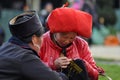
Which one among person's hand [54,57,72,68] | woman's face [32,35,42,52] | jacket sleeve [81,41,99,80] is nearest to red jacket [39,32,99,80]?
jacket sleeve [81,41,99,80]

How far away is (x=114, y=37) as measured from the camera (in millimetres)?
21891

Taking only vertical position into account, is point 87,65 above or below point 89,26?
below

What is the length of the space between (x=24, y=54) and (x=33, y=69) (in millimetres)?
133

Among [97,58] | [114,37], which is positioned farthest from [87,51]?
[114,37]

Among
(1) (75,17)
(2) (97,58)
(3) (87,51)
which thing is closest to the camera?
(1) (75,17)

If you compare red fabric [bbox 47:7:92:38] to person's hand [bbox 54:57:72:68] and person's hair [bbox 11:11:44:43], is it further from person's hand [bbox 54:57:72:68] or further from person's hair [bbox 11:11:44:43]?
person's hair [bbox 11:11:44:43]

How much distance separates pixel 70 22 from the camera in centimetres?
486

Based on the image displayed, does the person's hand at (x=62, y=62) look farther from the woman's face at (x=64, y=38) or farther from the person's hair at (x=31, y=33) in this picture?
the person's hair at (x=31, y=33)

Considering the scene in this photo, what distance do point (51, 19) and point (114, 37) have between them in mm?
17070

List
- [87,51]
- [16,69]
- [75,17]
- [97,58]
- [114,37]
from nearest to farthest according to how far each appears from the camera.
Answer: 1. [16,69]
2. [75,17]
3. [87,51]
4. [97,58]
5. [114,37]

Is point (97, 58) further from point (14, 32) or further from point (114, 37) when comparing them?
point (14, 32)

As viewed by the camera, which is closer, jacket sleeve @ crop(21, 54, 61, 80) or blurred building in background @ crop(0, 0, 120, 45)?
jacket sleeve @ crop(21, 54, 61, 80)

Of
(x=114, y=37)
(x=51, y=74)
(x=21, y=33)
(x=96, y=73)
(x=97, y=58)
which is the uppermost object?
(x=21, y=33)

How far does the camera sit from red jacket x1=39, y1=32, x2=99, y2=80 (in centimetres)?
512
